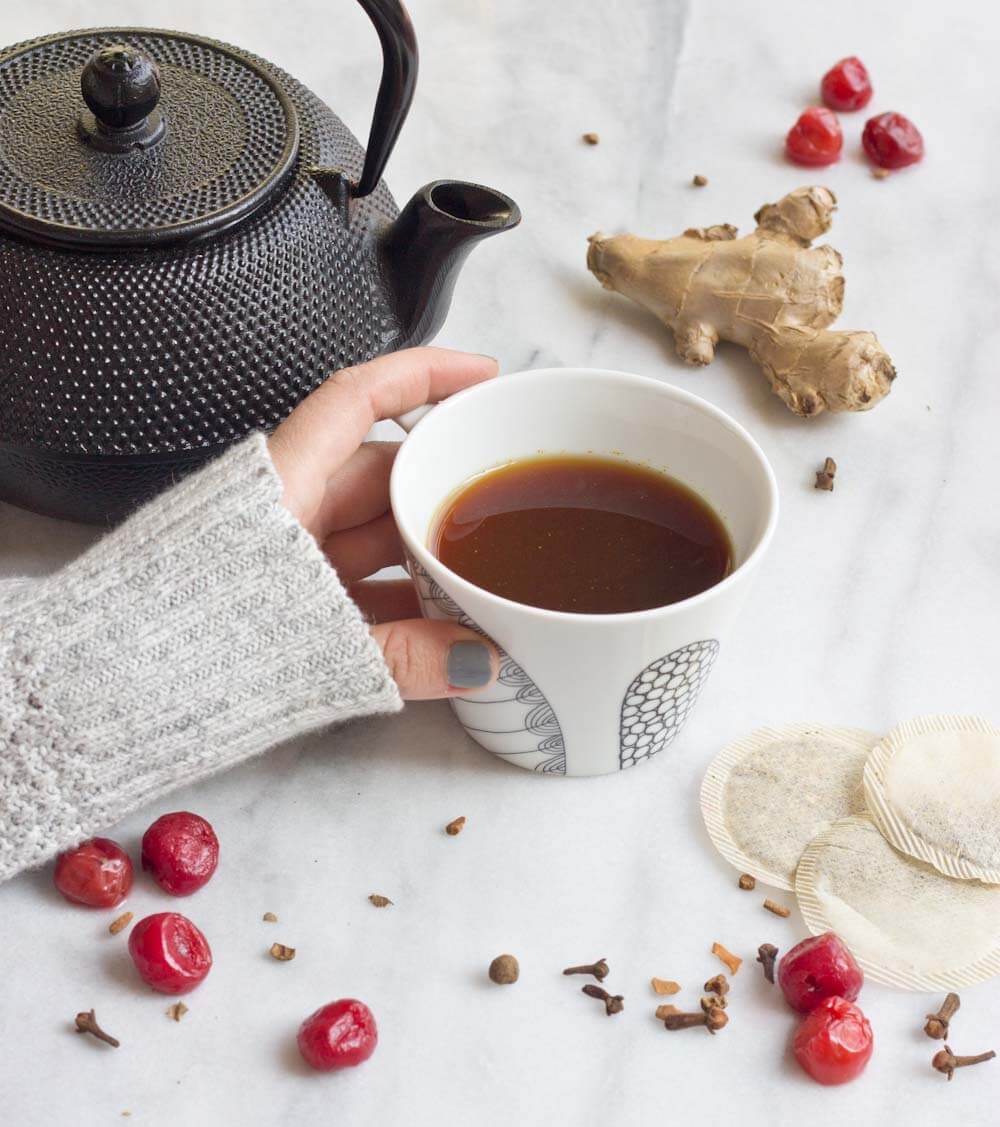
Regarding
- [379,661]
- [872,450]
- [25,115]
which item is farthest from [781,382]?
[25,115]

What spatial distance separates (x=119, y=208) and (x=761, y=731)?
0.50 m

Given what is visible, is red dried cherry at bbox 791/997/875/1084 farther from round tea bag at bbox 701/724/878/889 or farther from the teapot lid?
the teapot lid

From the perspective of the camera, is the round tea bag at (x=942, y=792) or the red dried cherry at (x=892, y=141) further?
the red dried cherry at (x=892, y=141)

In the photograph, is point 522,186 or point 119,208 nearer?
point 119,208

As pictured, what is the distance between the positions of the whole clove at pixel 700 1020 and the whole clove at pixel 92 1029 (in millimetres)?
289

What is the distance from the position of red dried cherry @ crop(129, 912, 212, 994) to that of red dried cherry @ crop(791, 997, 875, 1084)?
0.32 m

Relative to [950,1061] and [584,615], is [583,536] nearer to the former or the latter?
[584,615]

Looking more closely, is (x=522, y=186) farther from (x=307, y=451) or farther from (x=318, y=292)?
(x=307, y=451)

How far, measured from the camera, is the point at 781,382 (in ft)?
3.67

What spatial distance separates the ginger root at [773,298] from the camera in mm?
1091

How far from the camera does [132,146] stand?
2.85ft

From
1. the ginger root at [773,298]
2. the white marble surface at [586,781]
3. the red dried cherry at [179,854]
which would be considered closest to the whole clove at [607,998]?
the white marble surface at [586,781]

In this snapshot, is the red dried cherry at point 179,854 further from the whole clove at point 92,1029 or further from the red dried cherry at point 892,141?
the red dried cherry at point 892,141

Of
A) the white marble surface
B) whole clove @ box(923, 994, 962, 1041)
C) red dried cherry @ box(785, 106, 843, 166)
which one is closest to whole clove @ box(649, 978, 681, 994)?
the white marble surface
